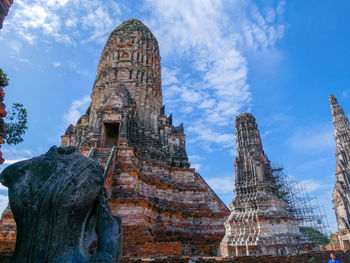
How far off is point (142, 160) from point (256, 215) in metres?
7.35

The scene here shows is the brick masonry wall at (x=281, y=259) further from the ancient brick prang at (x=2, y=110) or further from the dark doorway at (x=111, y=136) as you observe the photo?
the dark doorway at (x=111, y=136)

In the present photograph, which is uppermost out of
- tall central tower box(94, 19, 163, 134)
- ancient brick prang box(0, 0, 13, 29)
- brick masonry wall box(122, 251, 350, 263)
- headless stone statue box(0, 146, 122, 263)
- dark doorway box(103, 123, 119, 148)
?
tall central tower box(94, 19, 163, 134)

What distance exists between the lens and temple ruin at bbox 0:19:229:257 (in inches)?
438

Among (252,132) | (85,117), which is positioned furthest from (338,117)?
(85,117)

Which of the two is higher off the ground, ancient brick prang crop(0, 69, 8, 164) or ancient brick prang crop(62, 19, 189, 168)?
ancient brick prang crop(62, 19, 189, 168)

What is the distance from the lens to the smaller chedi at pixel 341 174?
93.5 feet

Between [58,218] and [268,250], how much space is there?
11.0 meters

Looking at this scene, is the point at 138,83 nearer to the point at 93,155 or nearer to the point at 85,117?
the point at 85,117

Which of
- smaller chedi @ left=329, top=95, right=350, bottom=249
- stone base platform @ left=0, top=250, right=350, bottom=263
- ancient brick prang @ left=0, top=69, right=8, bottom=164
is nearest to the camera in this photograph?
ancient brick prang @ left=0, top=69, right=8, bottom=164

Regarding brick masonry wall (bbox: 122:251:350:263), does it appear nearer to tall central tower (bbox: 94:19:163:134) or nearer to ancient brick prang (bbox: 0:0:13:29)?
ancient brick prang (bbox: 0:0:13:29)

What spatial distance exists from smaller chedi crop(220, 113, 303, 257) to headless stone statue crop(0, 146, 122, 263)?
10383mm

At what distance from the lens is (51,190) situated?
2.45 meters

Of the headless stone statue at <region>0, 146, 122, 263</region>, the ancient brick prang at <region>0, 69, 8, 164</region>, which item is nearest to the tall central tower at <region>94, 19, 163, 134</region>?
the ancient brick prang at <region>0, 69, 8, 164</region>

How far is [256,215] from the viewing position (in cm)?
1201
